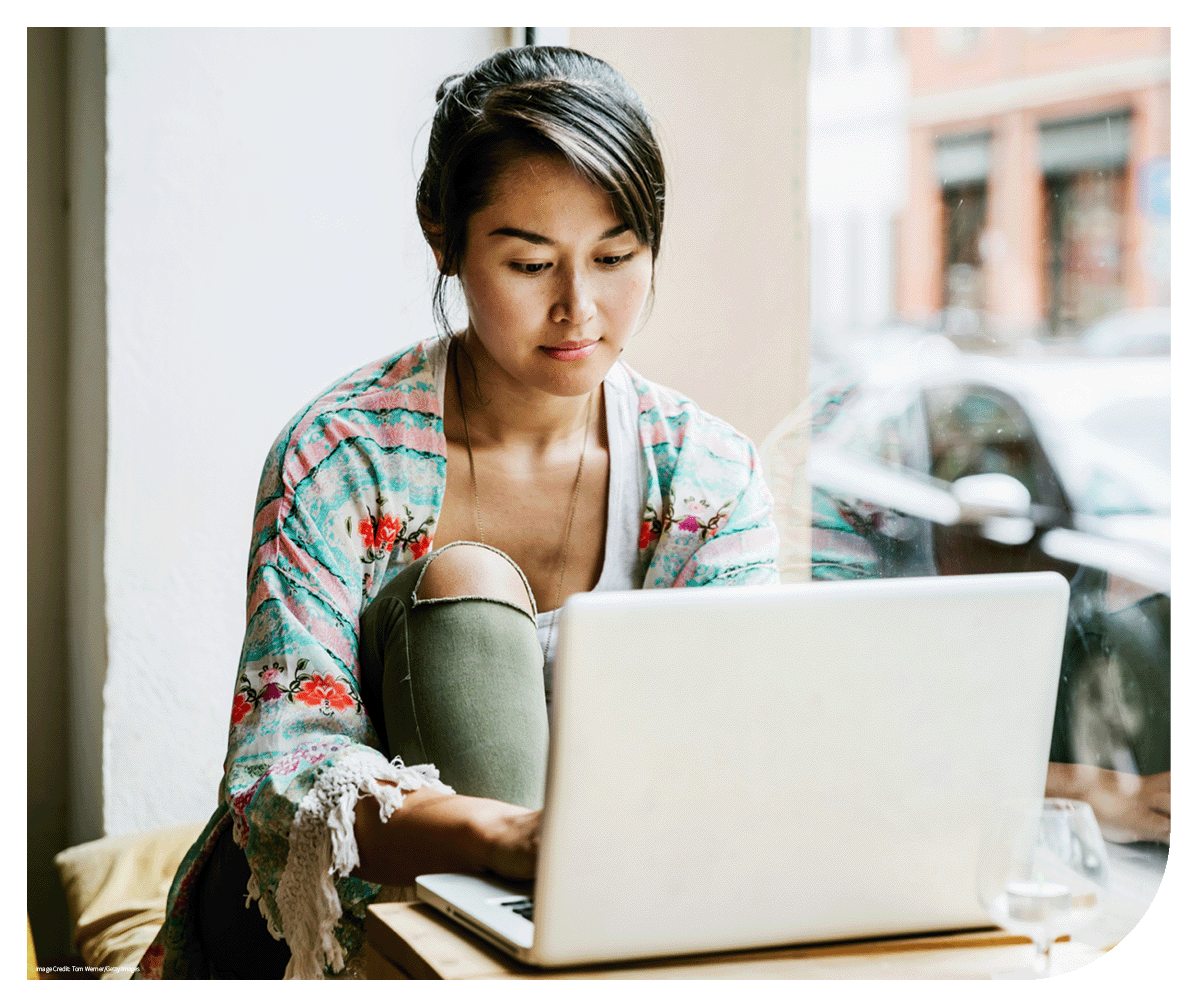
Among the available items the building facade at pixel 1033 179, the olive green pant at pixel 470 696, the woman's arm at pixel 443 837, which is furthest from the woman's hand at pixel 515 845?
the building facade at pixel 1033 179

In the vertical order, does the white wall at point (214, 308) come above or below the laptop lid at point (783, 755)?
above

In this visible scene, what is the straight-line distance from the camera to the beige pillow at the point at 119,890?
1.08 meters

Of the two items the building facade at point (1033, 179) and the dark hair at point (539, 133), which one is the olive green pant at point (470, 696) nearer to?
the dark hair at point (539, 133)

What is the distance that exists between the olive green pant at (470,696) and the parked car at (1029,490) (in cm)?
51

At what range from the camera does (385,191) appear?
117 cm

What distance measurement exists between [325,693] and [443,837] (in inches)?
9.7

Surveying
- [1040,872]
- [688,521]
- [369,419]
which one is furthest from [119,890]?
[1040,872]

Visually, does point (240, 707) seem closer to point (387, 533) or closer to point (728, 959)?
point (387, 533)

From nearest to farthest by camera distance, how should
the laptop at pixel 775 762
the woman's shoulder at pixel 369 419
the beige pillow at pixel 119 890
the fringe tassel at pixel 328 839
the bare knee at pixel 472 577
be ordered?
the laptop at pixel 775 762, the fringe tassel at pixel 328 839, the bare knee at pixel 472 577, the woman's shoulder at pixel 369 419, the beige pillow at pixel 119 890

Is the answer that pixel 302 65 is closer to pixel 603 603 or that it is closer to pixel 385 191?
pixel 385 191

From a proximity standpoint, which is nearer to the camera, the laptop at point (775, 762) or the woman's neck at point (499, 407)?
the laptop at point (775, 762)

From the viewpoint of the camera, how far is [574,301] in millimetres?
1004

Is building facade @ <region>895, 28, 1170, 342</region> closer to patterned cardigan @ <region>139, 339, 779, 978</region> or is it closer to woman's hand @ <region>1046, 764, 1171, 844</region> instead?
patterned cardigan @ <region>139, 339, 779, 978</region>
